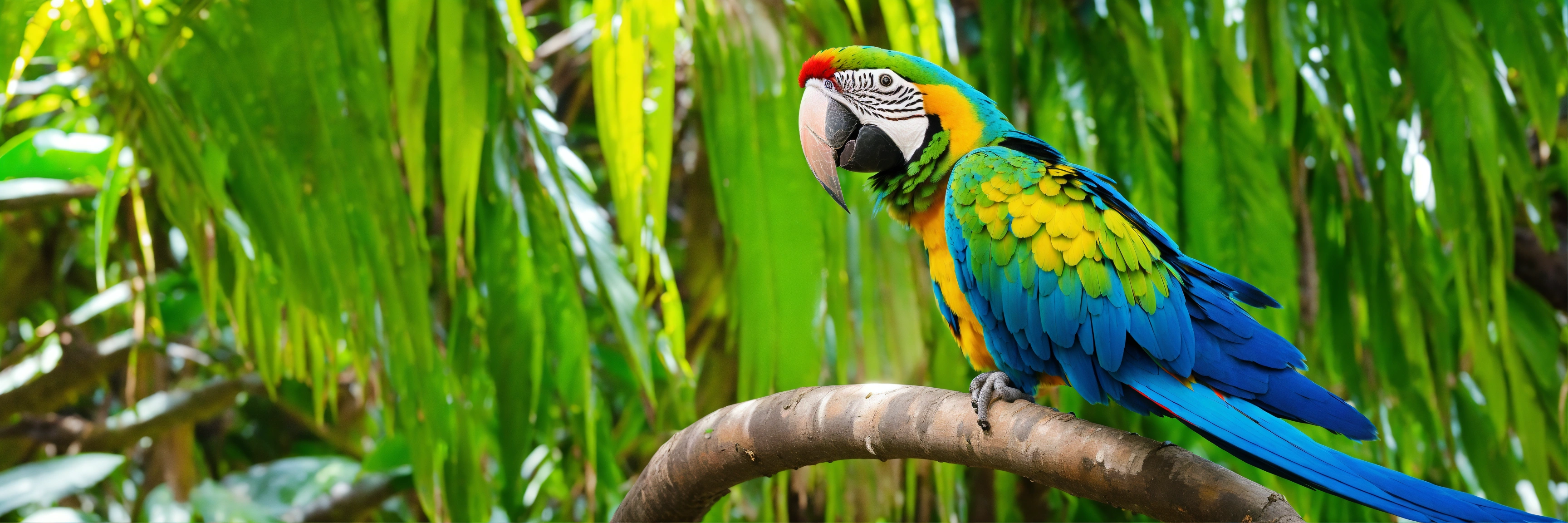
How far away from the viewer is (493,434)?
5.22ft

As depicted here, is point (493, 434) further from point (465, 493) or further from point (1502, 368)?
point (1502, 368)

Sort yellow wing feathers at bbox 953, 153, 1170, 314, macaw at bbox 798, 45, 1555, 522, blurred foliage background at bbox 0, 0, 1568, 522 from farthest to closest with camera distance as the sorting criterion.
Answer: blurred foliage background at bbox 0, 0, 1568, 522 < yellow wing feathers at bbox 953, 153, 1170, 314 < macaw at bbox 798, 45, 1555, 522

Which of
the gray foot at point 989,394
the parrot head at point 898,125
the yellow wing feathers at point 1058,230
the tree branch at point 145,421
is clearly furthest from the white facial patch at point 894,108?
the tree branch at point 145,421

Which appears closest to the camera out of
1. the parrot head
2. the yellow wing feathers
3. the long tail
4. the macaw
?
the long tail

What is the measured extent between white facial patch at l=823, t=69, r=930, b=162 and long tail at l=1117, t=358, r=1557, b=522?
1.00ft

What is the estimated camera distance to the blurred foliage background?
121 centimetres

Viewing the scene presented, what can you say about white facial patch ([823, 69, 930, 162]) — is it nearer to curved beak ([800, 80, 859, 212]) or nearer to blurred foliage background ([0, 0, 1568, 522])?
curved beak ([800, 80, 859, 212])

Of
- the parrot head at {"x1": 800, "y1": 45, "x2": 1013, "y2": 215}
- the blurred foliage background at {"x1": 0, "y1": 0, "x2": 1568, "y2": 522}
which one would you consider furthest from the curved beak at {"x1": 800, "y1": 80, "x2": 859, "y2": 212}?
the blurred foliage background at {"x1": 0, "y1": 0, "x2": 1568, "y2": 522}

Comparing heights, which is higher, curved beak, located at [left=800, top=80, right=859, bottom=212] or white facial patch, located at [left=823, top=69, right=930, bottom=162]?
white facial patch, located at [left=823, top=69, right=930, bottom=162]

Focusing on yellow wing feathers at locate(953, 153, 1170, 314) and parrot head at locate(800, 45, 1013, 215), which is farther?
parrot head at locate(800, 45, 1013, 215)

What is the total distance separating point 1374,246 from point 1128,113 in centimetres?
48

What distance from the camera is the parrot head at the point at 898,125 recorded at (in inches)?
34.8

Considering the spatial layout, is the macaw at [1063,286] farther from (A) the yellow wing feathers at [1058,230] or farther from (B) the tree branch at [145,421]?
(B) the tree branch at [145,421]

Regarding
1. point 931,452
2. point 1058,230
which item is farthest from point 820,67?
point 931,452
